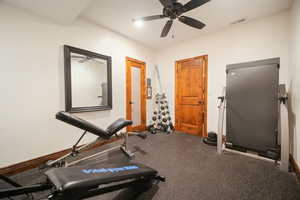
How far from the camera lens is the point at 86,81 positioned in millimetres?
2748

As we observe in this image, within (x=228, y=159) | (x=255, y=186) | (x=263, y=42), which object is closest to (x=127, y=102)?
(x=228, y=159)

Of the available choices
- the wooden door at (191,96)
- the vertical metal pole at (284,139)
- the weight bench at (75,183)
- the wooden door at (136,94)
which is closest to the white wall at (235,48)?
the wooden door at (191,96)

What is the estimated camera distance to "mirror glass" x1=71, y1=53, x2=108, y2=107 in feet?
8.45

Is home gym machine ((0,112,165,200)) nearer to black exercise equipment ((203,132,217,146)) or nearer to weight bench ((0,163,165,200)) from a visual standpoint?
weight bench ((0,163,165,200))

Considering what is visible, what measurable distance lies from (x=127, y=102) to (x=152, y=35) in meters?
2.01

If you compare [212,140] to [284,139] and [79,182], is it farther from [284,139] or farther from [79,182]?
[79,182]

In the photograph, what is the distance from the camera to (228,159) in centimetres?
229

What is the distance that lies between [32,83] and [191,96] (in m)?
3.63

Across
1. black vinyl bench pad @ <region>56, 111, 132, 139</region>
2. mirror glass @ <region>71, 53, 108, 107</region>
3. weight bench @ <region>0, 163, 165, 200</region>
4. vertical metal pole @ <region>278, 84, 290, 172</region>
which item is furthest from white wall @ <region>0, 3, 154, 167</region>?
vertical metal pole @ <region>278, 84, 290, 172</region>

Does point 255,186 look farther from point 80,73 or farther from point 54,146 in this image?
point 80,73

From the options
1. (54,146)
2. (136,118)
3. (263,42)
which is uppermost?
(263,42)

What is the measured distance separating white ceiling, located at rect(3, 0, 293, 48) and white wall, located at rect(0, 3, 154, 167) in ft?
0.84

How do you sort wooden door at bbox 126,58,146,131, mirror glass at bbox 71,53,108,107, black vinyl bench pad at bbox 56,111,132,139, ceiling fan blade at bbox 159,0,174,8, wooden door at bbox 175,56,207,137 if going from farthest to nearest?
1. wooden door at bbox 126,58,146,131
2. wooden door at bbox 175,56,207,137
3. mirror glass at bbox 71,53,108,107
4. ceiling fan blade at bbox 159,0,174,8
5. black vinyl bench pad at bbox 56,111,132,139

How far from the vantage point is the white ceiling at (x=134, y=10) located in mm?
1969
